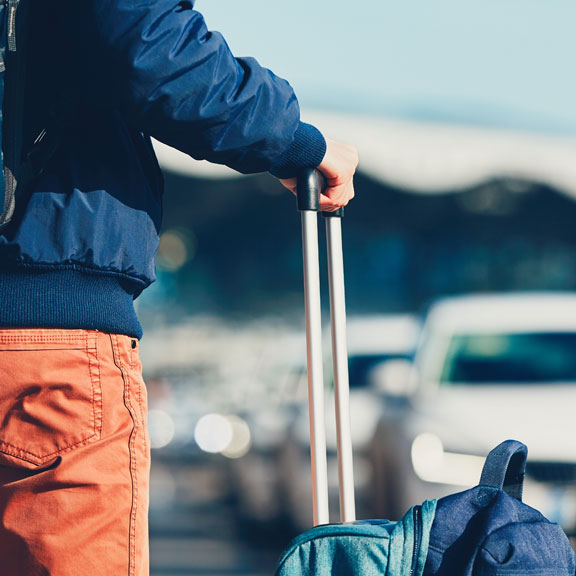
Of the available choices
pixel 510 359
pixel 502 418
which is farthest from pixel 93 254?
pixel 510 359

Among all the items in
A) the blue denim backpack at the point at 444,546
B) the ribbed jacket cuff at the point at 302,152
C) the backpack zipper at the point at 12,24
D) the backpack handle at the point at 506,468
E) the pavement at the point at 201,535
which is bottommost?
the pavement at the point at 201,535

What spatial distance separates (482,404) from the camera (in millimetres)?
7215

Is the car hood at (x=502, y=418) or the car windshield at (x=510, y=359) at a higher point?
the car windshield at (x=510, y=359)

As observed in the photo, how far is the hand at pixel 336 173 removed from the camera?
7.98 feet

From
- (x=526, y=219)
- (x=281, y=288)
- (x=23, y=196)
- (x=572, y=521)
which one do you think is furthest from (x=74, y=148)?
(x=281, y=288)

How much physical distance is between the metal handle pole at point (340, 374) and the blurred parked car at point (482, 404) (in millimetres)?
4199

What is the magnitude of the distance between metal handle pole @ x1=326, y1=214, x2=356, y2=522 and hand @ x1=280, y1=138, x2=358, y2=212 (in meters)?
0.07

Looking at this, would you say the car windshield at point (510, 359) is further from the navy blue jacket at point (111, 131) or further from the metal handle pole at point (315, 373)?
the navy blue jacket at point (111, 131)

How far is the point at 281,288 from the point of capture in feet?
78.2

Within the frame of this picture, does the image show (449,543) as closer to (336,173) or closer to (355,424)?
(336,173)

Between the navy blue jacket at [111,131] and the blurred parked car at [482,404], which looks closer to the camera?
the navy blue jacket at [111,131]

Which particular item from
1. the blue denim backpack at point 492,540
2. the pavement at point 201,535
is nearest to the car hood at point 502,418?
the pavement at point 201,535

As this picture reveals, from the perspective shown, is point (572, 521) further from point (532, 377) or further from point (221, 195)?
point (221, 195)

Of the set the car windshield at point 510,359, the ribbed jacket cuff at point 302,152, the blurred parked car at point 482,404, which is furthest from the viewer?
the car windshield at point 510,359
